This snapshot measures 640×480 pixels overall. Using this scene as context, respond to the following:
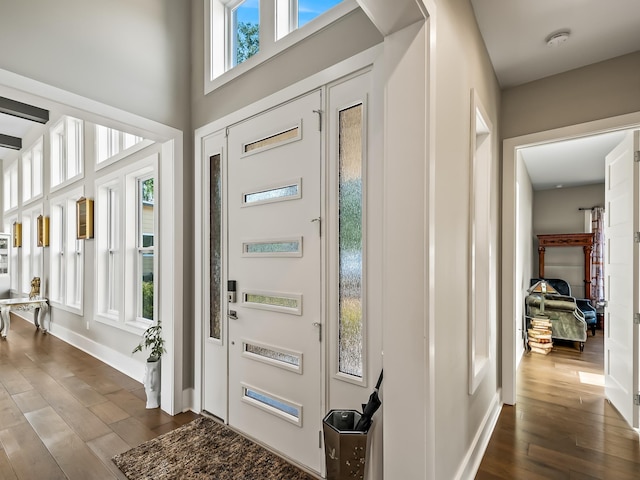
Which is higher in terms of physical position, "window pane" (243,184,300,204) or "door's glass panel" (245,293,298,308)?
"window pane" (243,184,300,204)

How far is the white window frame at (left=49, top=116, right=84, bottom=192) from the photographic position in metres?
4.95

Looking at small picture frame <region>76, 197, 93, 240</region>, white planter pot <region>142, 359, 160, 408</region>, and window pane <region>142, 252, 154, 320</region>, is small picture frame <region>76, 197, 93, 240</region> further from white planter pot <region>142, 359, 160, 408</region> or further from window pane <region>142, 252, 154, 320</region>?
white planter pot <region>142, 359, 160, 408</region>

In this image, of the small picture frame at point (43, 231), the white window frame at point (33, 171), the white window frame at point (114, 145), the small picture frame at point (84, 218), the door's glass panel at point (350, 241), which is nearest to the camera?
the door's glass panel at point (350, 241)

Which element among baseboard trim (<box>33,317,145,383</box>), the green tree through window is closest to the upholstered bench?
the green tree through window

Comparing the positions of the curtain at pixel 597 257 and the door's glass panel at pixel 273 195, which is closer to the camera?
the door's glass panel at pixel 273 195

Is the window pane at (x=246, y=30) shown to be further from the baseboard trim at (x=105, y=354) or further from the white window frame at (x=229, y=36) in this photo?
the baseboard trim at (x=105, y=354)

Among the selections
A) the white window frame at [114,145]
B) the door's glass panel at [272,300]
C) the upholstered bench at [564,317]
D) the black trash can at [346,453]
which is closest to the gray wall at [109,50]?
the white window frame at [114,145]

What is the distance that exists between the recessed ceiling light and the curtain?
19.0 ft

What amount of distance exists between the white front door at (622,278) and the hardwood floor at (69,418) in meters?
3.61

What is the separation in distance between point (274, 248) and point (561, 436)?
2.61 metres

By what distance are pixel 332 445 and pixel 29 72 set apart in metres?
2.73

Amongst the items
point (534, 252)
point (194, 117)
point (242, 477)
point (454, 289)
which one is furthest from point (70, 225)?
point (534, 252)

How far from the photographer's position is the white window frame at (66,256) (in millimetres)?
4980

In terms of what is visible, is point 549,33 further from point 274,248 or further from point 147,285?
point 147,285
